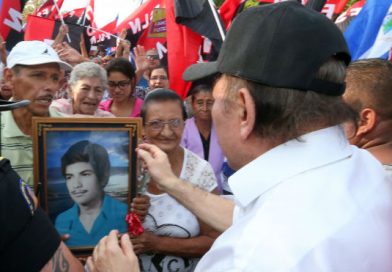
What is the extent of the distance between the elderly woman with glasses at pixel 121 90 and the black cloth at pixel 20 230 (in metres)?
3.33

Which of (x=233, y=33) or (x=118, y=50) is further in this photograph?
(x=118, y=50)

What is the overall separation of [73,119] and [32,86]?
62 cm

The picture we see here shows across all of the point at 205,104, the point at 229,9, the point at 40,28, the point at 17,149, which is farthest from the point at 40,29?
the point at 17,149

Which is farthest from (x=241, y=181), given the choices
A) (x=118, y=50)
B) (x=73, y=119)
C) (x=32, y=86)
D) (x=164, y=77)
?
(x=118, y=50)

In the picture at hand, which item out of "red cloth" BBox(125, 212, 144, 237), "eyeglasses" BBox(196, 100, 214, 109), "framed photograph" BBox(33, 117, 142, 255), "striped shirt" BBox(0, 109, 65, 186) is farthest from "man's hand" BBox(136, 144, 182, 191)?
"eyeglasses" BBox(196, 100, 214, 109)

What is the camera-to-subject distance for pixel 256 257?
995mm

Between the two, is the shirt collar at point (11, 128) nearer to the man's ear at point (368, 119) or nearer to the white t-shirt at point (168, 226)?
the white t-shirt at point (168, 226)

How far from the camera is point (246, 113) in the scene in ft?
4.12

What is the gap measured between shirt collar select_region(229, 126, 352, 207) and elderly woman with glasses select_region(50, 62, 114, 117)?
8.03 ft

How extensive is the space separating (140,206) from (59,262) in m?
0.98

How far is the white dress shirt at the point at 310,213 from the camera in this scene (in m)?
1.00

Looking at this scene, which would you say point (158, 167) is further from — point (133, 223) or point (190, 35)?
point (190, 35)

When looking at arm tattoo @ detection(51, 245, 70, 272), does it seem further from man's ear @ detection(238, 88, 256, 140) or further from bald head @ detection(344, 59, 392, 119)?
bald head @ detection(344, 59, 392, 119)

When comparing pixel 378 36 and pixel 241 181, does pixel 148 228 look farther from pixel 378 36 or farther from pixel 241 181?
pixel 378 36
